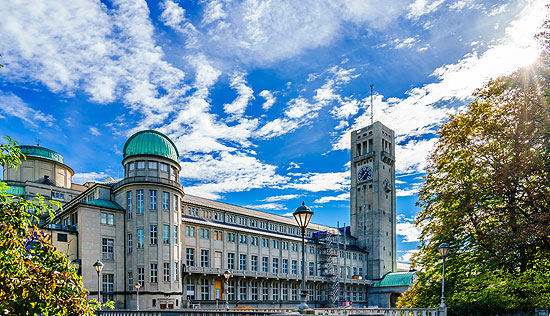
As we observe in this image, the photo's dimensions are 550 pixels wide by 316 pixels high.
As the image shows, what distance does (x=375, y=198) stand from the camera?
98.8 meters

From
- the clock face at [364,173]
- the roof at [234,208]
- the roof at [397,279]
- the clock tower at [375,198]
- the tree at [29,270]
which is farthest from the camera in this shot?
the clock face at [364,173]

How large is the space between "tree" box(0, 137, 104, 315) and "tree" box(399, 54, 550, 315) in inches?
687

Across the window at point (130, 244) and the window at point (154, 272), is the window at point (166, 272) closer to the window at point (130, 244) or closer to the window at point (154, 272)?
the window at point (154, 272)

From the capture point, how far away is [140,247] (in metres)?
50.6

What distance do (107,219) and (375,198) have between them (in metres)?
66.2

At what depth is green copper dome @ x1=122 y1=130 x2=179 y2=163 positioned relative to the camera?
51906mm

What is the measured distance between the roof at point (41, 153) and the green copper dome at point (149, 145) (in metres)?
26.4

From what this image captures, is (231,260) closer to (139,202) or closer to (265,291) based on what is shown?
(265,291)

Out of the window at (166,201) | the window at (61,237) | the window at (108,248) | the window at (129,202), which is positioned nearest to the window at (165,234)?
the window at (166,201)

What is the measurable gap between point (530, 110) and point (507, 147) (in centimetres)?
234

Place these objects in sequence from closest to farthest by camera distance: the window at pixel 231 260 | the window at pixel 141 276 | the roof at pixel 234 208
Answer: the window at pixel 141 276, the window at pixel 231 260, the roof at pixel 234 208

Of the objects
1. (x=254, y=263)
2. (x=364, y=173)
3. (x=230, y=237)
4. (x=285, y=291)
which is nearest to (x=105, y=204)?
(x=230, y=237)

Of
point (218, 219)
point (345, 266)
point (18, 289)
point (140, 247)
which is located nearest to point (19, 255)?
point (18, 289)

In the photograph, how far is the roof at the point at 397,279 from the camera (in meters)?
87.1
